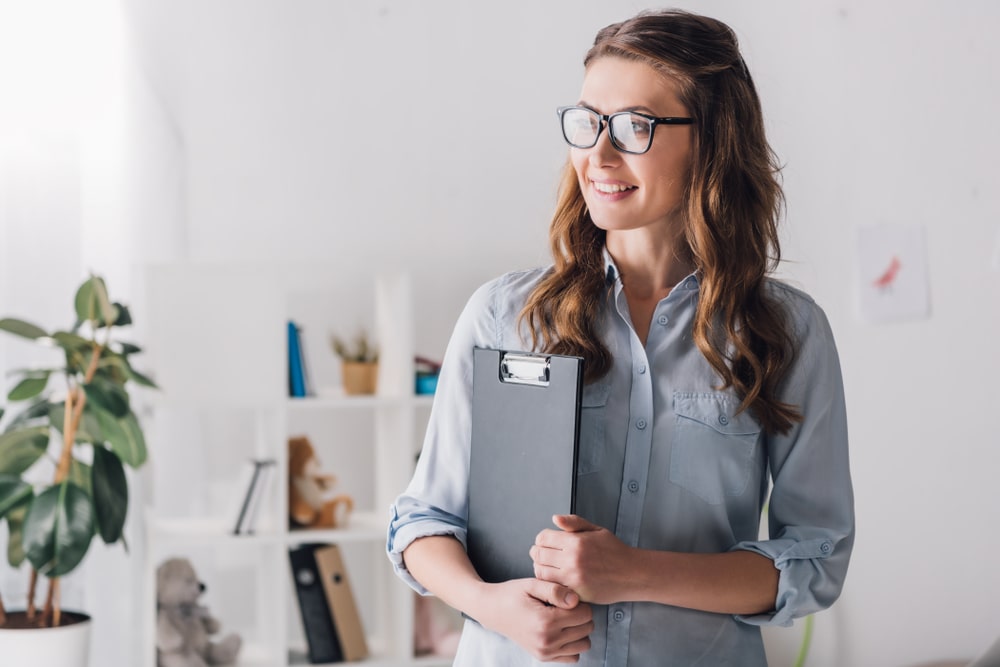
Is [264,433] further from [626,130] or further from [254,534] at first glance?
[626,130]

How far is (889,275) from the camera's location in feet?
10.5

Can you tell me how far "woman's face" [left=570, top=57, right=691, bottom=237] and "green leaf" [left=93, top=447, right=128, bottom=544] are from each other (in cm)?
178

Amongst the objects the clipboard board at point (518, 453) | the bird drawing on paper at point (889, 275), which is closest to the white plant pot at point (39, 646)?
the clipboard board at point (518, 453)

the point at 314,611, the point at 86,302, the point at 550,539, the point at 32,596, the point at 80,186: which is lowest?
the point at 314,611

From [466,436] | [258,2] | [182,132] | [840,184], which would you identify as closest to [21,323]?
[182,132]

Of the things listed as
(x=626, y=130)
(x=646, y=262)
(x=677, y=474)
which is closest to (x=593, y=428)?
(x=677, y=474)

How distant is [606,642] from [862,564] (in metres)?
2.37

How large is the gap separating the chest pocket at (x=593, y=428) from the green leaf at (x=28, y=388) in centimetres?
→ 182

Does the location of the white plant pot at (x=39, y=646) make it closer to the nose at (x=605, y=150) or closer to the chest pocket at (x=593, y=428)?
the chest pocket at (x=593, y=428)

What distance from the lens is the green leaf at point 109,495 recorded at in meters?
2.50

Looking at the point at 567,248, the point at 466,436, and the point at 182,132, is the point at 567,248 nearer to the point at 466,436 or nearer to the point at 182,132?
the point at 466,436

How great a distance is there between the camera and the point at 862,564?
3227mm

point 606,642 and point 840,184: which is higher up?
point 840,184

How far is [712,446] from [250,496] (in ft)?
6.11
